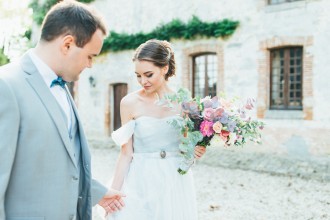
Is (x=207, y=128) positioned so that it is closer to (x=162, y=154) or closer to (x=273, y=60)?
(x=162, y=154)

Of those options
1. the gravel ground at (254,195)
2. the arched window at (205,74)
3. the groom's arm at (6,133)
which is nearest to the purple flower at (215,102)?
the groom's arm at (6,133)

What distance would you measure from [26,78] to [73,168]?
485 mm

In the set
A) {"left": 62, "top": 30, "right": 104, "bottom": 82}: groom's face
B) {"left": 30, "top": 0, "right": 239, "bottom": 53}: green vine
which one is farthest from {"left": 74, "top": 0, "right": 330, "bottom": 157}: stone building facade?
{"left": 62, "top": 30, "right": 104, "bottom": 82}: groom's face

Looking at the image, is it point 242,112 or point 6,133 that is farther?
point 242,112

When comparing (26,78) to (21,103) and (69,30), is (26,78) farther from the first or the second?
(69,30)

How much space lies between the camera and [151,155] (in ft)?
10.3

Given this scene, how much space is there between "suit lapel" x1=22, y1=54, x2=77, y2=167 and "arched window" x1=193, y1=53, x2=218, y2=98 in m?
10.7

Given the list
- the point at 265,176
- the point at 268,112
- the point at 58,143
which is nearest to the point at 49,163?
the point at 58,143

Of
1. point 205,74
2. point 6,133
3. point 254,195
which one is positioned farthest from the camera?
point 205,74

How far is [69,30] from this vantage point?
1.91 m

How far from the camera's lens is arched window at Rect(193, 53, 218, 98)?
1245cm

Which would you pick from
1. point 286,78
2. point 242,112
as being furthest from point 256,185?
point 242,112

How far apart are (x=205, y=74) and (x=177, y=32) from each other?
1620 millimetres

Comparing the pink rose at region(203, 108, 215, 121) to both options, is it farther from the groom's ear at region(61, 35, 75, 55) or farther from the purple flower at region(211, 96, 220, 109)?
the groom's ear at region(61, 35, 75, 55)
